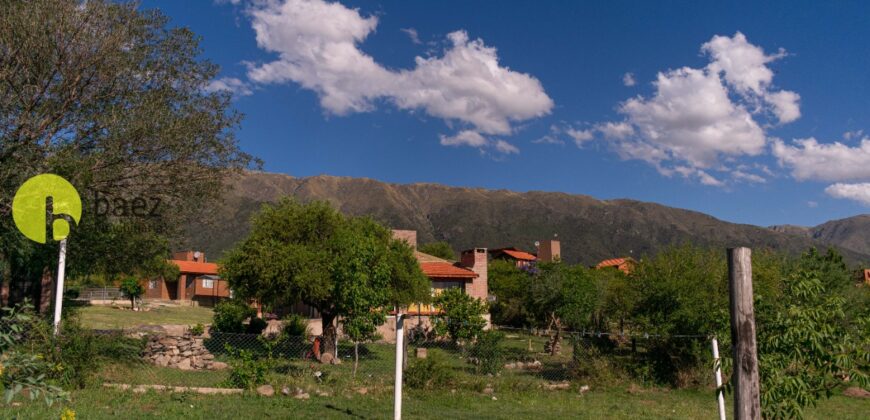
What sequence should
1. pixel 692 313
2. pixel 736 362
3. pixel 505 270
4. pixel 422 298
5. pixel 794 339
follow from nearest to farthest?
pixel 736 362 < pixel 794 339 < pixel 692 313 < pixel 422 298 < pixel 505 270

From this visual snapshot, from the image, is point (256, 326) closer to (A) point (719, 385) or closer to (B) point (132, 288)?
(B) point (132, 288)

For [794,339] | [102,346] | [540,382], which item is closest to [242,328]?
[102,346]

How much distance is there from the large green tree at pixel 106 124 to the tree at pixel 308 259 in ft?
10.1

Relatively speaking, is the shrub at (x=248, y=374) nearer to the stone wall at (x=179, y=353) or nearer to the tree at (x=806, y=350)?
the stone wall at (x=179, y=353)

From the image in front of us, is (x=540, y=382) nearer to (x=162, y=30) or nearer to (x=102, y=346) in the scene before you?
(x=102, y=346)

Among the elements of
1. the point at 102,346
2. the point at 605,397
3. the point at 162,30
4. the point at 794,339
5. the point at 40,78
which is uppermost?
the point at 162,30

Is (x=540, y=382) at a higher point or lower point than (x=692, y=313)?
lower

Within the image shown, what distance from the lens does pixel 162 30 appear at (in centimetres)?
2205

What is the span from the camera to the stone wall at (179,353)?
59.9ft

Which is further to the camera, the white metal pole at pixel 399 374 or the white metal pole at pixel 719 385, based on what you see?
the white metal pole at pixel 399 374

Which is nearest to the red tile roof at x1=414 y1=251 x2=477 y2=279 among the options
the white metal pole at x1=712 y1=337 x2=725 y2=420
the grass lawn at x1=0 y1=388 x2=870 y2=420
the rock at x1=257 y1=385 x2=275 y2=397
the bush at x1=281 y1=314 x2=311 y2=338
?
the bush at x1=281 y1=314 x2=311 y2=338

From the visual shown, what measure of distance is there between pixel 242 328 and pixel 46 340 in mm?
18504

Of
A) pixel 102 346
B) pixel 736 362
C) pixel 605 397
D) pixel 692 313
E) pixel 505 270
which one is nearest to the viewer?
pixel 736 362

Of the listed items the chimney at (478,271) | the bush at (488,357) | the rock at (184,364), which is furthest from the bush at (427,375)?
the chimney at (478,271)
